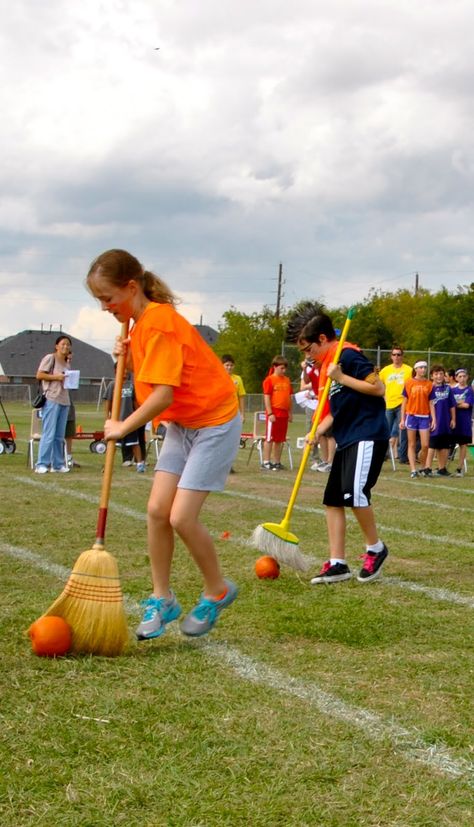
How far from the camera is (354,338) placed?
67.7 metres

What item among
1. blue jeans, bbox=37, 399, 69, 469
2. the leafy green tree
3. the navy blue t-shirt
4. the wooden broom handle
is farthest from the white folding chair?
the leafy green tree

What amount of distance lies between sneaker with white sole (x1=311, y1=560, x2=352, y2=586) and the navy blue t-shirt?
861mm

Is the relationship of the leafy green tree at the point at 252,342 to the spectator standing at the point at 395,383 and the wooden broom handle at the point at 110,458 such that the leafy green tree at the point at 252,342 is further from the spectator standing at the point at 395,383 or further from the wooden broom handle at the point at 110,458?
the wooden broom handle at the point at 110,458

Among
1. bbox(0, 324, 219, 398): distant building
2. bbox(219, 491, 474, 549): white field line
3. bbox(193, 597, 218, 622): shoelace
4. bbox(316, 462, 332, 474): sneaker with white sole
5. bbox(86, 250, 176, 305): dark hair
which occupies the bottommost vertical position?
bbox(219, 491, 474, 549): white field line

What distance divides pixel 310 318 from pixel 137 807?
432 centimetres

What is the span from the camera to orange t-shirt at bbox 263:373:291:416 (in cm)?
1655

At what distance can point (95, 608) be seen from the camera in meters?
4.51

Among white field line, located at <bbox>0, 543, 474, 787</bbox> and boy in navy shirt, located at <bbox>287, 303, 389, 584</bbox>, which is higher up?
boy in navy shirt, located at <bbox>287, 303, 389, 584</bbox>

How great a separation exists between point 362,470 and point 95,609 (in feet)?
8.60

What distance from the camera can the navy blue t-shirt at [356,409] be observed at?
21.5ft

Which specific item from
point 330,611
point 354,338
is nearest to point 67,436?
point 330,611

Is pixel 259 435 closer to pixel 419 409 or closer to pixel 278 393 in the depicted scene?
pixel 278 393

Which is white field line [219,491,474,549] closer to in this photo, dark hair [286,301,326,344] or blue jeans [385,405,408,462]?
dark hair [286,301,326,344]

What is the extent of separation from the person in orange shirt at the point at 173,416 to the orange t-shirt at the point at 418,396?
11.7m
